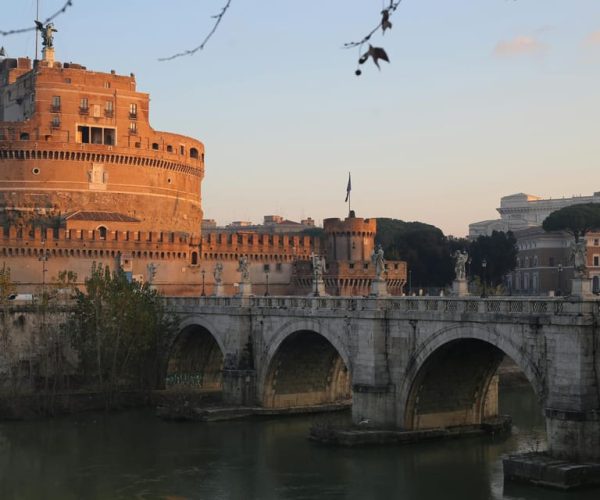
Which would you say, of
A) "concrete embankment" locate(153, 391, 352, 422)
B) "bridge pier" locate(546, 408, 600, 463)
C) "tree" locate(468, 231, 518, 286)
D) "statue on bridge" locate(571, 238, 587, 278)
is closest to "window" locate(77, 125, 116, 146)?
"concrete embankment" locate(153, 391, 352, 422)

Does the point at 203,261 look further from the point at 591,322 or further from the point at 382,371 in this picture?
the point at 591,322

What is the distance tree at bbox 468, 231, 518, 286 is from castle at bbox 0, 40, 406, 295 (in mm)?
22837

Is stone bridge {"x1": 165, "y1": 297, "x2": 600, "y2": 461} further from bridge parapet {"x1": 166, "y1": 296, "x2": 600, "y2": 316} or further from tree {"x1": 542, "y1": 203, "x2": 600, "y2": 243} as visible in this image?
tree {"x1": 542, "y1": 203, "x2": 600, "y2": 243}

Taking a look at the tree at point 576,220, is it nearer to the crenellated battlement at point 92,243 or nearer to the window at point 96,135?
the crenellated battlement at point 92,243

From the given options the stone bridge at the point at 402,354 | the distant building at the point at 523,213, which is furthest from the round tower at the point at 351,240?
the distant building at the point at 523,213

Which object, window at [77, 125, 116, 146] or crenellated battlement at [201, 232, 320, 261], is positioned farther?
window at [77, 125, 116, 146]

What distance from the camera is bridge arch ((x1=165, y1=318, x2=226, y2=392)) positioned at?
50.6 metres

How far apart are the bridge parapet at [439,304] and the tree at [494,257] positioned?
152 feet

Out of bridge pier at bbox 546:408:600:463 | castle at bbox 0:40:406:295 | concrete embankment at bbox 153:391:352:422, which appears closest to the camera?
bridge pier at bbox 546:408:600:463

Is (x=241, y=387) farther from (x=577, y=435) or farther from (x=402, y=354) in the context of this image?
(x=577, y=435)

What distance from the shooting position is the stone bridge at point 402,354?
2758cm

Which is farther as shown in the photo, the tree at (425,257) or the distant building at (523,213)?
the distant building at (523,213)

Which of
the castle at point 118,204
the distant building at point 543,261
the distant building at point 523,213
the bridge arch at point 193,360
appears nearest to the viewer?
the bridge arch at point 193,360

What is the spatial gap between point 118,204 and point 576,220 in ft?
143
